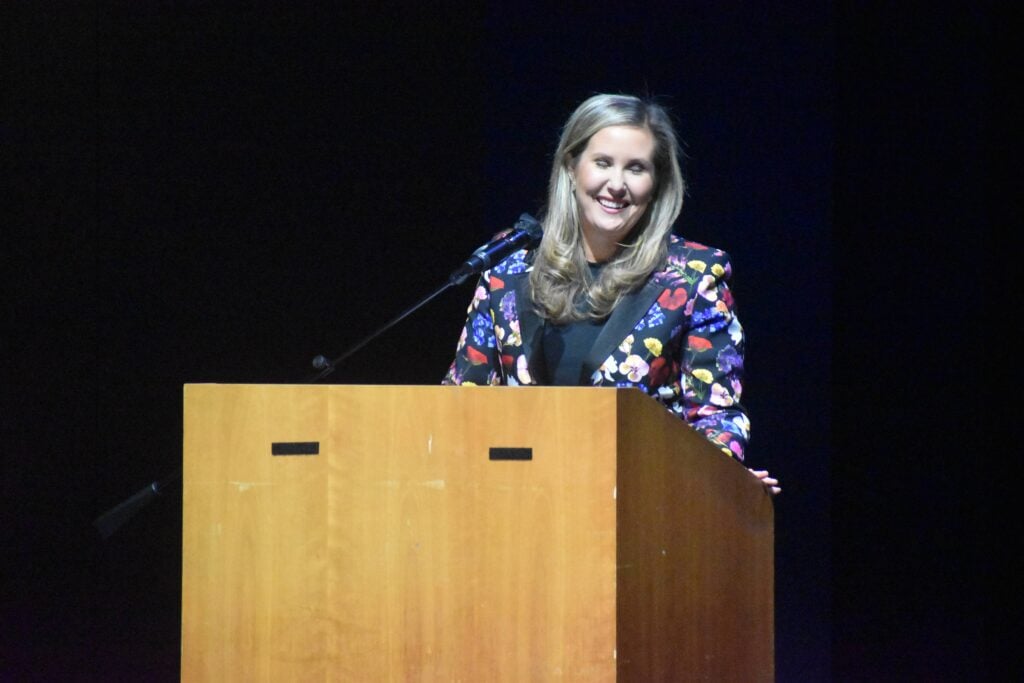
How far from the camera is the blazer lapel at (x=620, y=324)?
248 centimetres

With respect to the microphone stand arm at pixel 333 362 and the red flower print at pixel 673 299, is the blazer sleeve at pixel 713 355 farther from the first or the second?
the microphone stand arm at pixel 333 362

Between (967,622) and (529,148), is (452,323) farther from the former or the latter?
(967,622)

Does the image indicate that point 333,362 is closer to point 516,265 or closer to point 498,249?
point 498,249

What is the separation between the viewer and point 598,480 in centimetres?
158

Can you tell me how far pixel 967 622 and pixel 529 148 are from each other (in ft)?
5.89

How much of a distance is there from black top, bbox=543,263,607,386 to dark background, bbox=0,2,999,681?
931 millimetres

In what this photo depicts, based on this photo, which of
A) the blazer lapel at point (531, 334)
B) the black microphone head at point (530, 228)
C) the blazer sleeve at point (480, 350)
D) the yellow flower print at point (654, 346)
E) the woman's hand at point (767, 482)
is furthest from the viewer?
the blazer sleeve at point (480, 350)

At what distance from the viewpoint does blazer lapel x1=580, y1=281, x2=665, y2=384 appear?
2484mm

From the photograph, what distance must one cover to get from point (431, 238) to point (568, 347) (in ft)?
3.62

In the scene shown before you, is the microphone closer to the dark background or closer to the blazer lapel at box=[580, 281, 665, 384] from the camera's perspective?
the blazer lapel at box=[580, 281, 665, 384]

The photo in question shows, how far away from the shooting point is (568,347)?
2.54 metres

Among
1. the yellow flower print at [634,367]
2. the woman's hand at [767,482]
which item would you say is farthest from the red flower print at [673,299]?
the woman's hand at [767,482]

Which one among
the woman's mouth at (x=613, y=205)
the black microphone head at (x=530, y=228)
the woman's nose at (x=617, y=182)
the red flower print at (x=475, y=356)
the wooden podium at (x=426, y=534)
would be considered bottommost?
the wooden podium at (x=426, y=534)

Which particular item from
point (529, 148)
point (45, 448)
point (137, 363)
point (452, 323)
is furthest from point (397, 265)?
point (45, 448)
